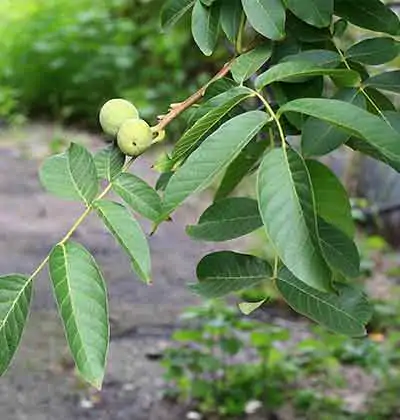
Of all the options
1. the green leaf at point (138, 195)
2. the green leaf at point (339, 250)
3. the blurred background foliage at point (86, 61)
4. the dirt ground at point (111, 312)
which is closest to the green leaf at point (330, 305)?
the green leaf at point (339, 250)

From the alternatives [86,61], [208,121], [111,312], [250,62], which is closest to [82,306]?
[208,121]

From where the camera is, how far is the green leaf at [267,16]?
80 centimetres

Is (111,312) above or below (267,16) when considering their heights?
below

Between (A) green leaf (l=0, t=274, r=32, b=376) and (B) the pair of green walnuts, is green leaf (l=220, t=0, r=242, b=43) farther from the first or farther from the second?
(A) green leaf (l=0, t=274, r=32, b=376)

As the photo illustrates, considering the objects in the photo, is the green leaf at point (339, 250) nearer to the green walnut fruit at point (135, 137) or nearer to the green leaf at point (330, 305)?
the green leaf at point (330, 305)

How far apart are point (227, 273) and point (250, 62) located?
18 centimetres

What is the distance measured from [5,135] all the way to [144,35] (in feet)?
3.63

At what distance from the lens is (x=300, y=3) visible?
82 centimetres

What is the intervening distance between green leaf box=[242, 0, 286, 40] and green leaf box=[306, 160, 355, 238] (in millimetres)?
Result: 112

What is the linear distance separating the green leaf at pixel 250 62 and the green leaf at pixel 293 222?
167mm

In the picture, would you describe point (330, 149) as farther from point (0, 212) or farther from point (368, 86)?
point (0, 212)

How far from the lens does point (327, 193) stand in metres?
0.79

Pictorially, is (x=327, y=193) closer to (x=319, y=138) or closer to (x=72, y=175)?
(x=319, y=138)

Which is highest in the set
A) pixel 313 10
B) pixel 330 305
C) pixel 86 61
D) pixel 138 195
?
pixel 313 10
